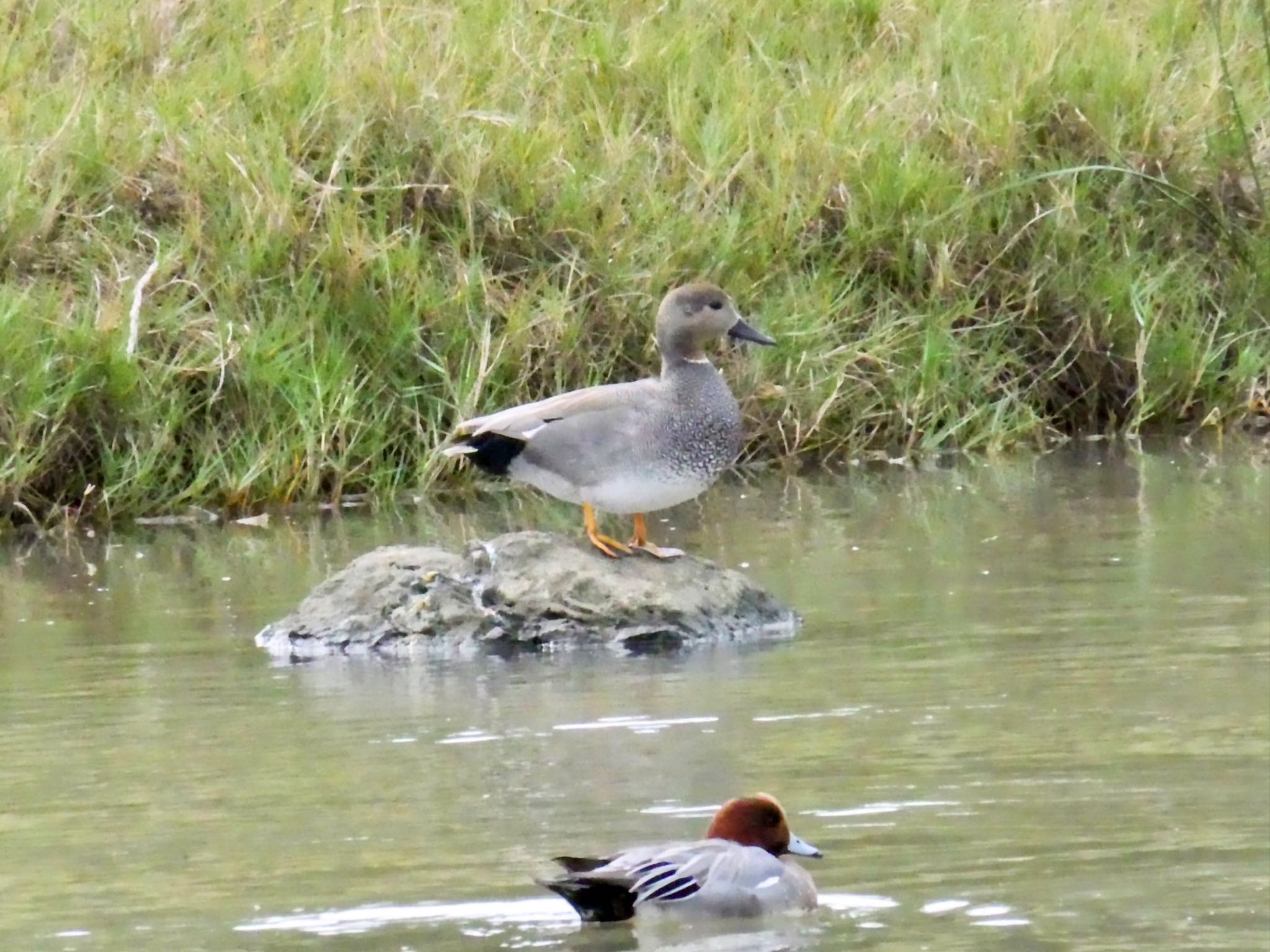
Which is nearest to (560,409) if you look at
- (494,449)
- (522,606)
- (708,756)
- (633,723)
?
(494,449)

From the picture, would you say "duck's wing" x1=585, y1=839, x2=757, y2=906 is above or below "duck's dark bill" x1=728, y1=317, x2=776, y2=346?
below

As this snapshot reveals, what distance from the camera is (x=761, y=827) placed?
14.9ft

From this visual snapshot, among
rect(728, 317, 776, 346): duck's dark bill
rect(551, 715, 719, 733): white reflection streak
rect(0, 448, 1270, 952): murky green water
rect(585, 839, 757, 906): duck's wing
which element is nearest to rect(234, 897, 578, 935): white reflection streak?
rect(0, 448, 1270, 952): murky green water

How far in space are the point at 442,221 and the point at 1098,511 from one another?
3463 mm

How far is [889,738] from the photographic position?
222 inches

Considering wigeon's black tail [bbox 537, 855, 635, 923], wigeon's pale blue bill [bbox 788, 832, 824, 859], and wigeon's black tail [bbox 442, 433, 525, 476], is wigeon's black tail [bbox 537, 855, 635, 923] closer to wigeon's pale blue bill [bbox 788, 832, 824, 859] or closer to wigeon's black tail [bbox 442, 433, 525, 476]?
wigeon's pale blue bill [bbox 788, 832, 824, 859]

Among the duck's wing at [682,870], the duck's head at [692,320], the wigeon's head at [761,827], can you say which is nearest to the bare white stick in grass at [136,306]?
the duck's head at [692,320]

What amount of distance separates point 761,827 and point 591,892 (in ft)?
1.43

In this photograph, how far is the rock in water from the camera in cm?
715

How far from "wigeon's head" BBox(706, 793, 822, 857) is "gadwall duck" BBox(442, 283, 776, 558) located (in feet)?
8.80

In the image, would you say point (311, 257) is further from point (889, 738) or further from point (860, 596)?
point (889, 738)

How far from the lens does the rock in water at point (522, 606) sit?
7152mm

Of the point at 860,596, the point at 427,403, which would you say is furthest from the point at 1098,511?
the point at 427,403

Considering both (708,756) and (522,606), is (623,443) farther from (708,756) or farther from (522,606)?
(708,756)
